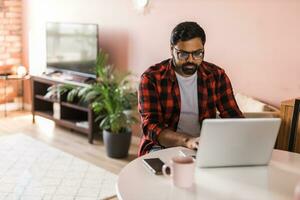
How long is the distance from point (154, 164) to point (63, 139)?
291 centimetres

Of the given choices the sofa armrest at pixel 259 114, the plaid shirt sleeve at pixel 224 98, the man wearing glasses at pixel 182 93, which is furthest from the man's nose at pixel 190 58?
the sofa armrest at pixel 259 114

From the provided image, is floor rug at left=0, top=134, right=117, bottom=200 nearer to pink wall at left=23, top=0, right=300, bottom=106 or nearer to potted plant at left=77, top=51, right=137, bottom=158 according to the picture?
potted plant at left=77, top=51, right=137, bottom=158

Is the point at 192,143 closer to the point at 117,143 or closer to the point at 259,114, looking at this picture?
the point at 259,114

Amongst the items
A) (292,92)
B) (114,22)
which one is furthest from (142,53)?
(292,92)

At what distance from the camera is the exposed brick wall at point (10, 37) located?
5261 millimetres

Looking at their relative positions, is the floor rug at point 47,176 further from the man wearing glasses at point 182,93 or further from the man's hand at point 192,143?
the man's hand at point 192,143

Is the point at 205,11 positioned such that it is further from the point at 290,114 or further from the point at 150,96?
the point at 150,96

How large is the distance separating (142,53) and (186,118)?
2.11m

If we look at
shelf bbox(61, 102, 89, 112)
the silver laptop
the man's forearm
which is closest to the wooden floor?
shelf bbox(61, 102, 89, 112)

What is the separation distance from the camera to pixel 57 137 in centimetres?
427

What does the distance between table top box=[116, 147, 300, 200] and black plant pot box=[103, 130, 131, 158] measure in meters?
2.12

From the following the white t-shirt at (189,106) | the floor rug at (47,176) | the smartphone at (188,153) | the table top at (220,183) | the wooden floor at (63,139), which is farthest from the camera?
the wooden floor at (63,139)

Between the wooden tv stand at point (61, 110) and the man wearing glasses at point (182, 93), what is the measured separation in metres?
2.15

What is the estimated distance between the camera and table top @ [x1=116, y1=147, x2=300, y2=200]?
1237 millimetres
